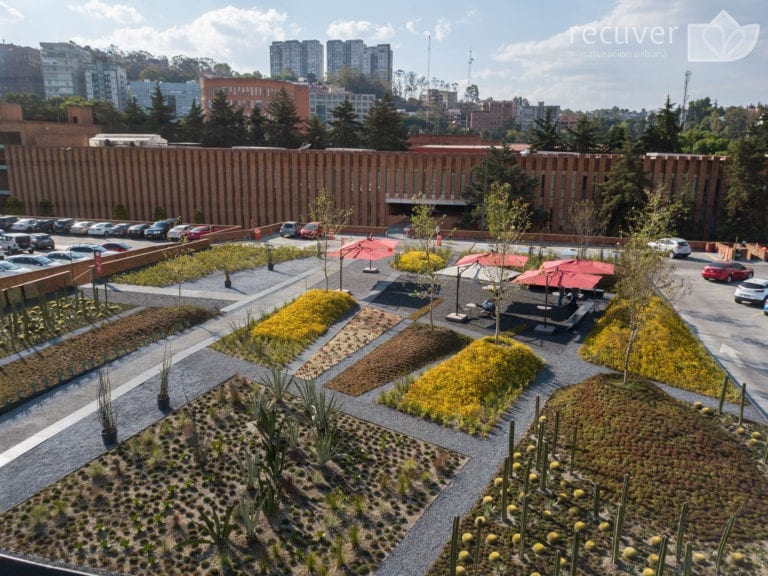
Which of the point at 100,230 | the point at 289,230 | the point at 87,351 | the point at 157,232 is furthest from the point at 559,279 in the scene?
the point at 100,230

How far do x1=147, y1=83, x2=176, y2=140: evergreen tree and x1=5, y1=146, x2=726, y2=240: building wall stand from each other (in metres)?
20.5

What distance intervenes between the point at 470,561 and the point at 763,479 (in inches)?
299

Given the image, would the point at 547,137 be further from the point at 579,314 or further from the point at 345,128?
the point at 579,314

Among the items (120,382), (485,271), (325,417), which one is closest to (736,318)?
(485,271)

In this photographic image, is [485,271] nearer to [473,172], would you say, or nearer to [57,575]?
[57,575]

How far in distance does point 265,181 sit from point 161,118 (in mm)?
30959

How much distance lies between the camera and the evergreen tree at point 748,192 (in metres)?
45.1

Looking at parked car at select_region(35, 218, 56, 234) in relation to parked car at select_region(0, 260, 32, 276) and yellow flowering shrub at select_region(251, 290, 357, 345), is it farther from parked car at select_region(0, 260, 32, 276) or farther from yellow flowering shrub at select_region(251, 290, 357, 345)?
yellow flowering shrub at select_region(251, 290, 357, 345)

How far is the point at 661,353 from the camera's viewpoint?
67.0ft

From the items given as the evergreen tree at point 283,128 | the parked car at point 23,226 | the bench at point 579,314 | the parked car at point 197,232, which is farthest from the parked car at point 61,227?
the bench at point 579,314

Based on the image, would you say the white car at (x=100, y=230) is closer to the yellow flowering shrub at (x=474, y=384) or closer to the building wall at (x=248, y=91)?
the yellow flowering shrub at (x=474, y=384)

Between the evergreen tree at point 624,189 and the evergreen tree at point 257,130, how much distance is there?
45258 mm

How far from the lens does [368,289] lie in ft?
94.4

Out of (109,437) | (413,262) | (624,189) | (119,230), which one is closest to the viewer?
(109,437)
